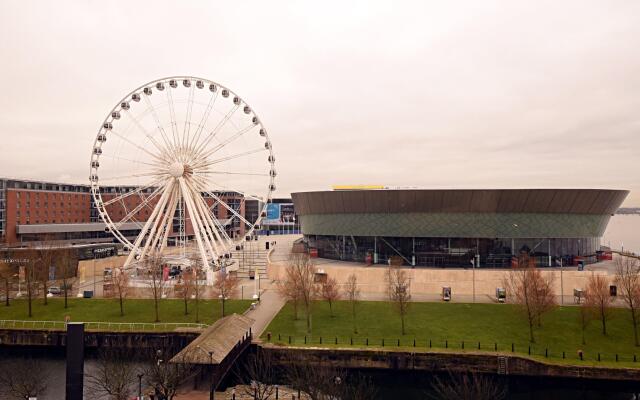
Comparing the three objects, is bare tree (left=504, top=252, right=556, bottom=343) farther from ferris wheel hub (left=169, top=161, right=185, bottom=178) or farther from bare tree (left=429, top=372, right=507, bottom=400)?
ferris wheel hub (left=169, top=161, right=185, bottom=178)

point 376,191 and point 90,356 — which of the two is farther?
point 376,191

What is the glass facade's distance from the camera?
51781 mm

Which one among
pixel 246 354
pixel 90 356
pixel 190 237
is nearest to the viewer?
pixel 246 354

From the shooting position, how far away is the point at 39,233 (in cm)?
7962

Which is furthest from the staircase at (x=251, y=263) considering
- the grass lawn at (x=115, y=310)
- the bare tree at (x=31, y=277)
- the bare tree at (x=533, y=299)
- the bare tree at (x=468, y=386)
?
the bare tree at (x=468, y=386)

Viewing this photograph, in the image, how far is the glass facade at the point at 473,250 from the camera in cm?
5178

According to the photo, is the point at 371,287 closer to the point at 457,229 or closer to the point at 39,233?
the point at 457,229

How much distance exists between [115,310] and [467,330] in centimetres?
2902

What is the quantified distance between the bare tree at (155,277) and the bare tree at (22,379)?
890 cm

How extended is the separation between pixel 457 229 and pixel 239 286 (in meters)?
24.5

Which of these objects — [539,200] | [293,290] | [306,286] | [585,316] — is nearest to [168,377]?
[293,290]

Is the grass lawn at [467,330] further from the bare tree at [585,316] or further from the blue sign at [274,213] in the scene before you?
the blue sign at [274,213]

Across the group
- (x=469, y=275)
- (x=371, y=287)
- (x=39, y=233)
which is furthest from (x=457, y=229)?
(x=39, y=233)

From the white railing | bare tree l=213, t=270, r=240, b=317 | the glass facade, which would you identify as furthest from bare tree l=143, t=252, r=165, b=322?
the glass facade
